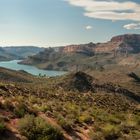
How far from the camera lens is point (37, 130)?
15.3m

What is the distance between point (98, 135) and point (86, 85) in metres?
116

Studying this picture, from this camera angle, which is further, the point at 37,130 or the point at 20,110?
the point at 20,110

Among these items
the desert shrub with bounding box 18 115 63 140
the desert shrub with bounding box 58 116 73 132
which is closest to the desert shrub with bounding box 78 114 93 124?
the desert shrub with bounding box 58 116 73 132

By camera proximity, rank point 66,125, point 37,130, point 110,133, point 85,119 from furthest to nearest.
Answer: point 85,119
point 66,125
point 110,133
point 37,130

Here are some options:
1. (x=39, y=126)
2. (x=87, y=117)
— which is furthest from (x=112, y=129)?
(x=39, y=126)

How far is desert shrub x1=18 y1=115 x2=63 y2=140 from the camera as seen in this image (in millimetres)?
14930

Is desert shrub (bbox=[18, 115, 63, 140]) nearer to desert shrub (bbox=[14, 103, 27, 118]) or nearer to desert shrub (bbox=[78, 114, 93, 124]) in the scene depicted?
desert shrub (bbox=[14, 103, 27, 118])

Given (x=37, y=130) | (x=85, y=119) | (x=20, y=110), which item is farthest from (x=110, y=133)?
(x=20, y=110)

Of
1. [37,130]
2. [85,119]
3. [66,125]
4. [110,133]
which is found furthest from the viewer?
[85,119]

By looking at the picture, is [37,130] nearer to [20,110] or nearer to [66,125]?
[20,110]

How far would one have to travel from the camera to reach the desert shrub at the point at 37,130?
49.0 ft

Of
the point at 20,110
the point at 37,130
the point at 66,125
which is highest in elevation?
the point at 20,110

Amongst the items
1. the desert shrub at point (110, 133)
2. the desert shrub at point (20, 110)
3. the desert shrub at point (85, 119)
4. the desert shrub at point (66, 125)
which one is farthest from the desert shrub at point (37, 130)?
the desert shrub at point (85, 119)

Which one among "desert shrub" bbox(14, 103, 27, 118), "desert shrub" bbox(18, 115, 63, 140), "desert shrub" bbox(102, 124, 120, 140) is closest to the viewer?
"desert shrub" bbox(18, 115, 63, 140)
